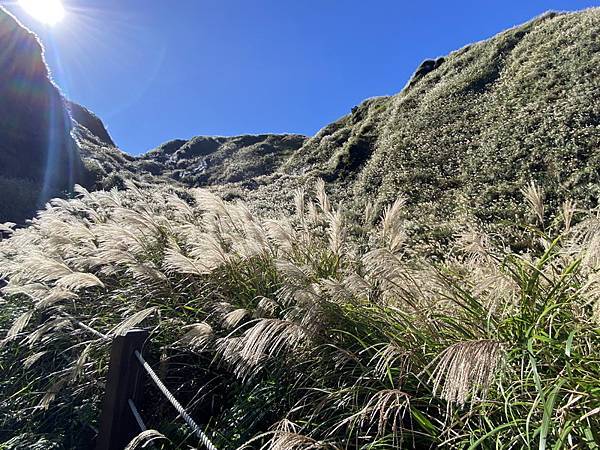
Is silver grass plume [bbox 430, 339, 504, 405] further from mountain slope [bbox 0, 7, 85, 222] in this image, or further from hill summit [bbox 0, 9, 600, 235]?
mountain slope [bbox 0, 7, 85, 222]

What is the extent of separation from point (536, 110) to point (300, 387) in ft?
62.3

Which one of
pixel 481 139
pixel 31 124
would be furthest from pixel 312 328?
pixel 31 124

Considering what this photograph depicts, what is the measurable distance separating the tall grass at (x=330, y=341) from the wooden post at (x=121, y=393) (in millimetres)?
225

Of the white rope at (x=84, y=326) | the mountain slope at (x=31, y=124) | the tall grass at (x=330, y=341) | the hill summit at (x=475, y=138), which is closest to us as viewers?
the tall grass at (x=330, y=341)

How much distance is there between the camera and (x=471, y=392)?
1.88m

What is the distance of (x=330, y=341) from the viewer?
2783 mm

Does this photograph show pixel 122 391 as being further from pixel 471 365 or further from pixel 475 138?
pixel 475 138

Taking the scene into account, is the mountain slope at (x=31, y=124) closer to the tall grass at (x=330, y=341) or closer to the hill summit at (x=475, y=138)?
the hill summit at (x=475, y=138)

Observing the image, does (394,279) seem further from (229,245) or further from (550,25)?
(550,25)

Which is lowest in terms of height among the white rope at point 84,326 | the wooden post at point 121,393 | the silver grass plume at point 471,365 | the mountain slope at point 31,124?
Answer: the silver grass plume at point 471,365

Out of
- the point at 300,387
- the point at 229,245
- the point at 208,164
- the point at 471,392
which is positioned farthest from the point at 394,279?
the point at 208,164

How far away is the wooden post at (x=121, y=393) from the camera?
2787 millimetres

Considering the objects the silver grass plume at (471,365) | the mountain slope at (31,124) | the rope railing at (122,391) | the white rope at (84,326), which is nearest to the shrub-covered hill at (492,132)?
A: the white rope at (84,326)

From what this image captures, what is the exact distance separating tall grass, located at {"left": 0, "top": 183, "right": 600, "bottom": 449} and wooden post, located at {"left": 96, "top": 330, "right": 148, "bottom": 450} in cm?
23
